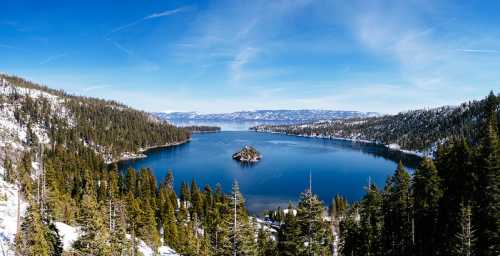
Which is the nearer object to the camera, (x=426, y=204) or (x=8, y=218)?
(x=426, y=204)

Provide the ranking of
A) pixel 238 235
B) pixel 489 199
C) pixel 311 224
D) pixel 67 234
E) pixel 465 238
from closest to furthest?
pixel 238 235
pixel 311 224
pixel 465 238
pixel 489 199
pixel 67 234

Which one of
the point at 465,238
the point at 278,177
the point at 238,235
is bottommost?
the point at 278,177

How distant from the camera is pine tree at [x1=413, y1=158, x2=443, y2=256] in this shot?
45.1 metres

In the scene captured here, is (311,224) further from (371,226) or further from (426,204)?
(371,226)

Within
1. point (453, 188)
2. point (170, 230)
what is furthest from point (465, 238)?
point (170, 230)

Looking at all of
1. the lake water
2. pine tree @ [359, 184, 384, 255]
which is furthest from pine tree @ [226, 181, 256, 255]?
the lake water

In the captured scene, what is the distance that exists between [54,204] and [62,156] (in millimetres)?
77274

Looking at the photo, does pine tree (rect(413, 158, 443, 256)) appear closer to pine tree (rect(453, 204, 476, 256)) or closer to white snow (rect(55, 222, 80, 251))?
pine tree (rect(453, 204, 476, 256))

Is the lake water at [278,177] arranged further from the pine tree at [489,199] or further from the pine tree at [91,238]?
the pine tree at [91,238]

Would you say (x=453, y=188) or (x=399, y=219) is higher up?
(x=453, y=188)

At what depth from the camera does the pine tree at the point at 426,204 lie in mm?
45094

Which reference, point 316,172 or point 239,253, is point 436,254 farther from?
point 316,172

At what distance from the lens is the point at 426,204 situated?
4588cm

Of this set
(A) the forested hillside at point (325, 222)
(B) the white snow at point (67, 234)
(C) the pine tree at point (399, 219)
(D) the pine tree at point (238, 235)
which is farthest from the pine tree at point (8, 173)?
(D) the pine tree at point (238, 235)
